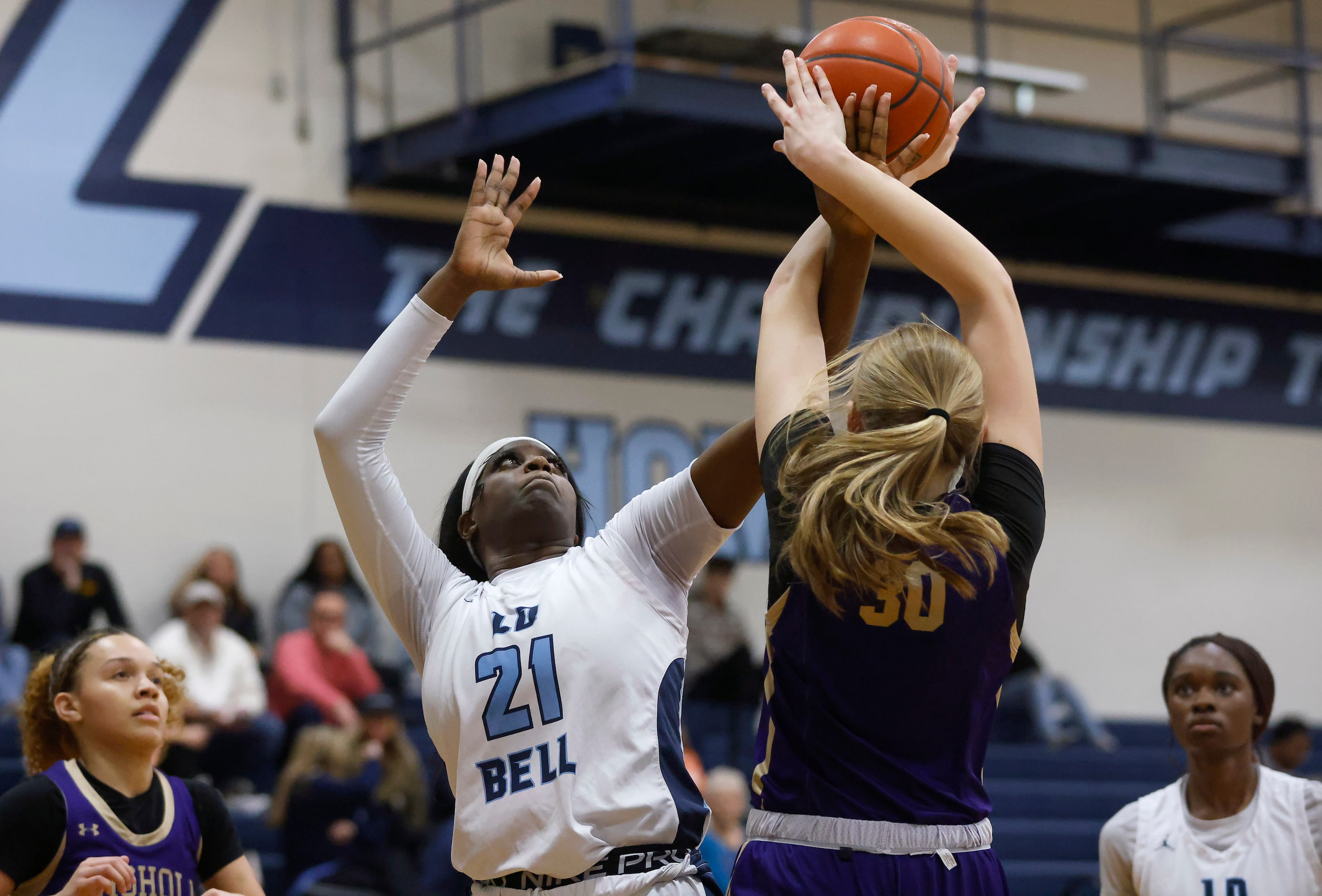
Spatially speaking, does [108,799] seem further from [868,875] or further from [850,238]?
[850,238]

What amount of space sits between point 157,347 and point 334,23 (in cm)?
264

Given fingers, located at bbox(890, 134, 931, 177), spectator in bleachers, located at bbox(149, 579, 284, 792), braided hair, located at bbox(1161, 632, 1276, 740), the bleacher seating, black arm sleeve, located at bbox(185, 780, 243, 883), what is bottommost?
the bleacher seating

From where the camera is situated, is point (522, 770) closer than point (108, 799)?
Yes

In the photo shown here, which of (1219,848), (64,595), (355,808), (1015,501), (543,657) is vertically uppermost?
(1015,501)

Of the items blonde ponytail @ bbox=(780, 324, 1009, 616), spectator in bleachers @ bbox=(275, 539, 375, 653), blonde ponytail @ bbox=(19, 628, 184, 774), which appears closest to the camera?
blonde ponytail @ bbox=(780, 324, 1009, 616)

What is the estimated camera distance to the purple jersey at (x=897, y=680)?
2215 mm

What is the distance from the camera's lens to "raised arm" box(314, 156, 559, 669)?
2.91m

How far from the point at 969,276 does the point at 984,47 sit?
898cm

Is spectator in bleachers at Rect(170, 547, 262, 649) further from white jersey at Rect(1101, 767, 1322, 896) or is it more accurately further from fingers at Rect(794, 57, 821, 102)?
fingers at Rect(794, 57, 821, 102)

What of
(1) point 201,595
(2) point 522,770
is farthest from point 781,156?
(2) point 522,770

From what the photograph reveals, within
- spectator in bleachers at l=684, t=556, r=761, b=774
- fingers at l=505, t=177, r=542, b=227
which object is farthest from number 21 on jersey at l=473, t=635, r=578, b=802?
spectator in bleachers at l=684, t=556, r=761, b=774

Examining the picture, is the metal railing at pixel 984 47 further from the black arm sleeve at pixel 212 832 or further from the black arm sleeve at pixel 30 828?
the black arm sleeve at pixel 30 828

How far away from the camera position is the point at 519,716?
2.72 metres

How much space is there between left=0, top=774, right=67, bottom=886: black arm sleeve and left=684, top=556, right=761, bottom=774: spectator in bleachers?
6216 mm
